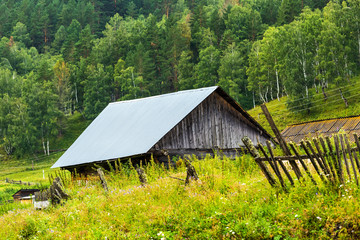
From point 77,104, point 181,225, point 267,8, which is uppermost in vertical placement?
point 267,8

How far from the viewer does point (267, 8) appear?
102 metres

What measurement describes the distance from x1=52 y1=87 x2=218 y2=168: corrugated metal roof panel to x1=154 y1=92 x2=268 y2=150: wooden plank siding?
0.49 m

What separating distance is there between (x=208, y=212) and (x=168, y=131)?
10.0m

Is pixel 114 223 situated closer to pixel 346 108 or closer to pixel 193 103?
pixel 193 103

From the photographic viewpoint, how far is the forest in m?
61.5

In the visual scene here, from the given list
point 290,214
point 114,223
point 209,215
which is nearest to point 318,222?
point 290,214

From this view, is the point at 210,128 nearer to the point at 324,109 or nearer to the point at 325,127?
the point at 325,127

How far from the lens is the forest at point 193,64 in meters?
61.5

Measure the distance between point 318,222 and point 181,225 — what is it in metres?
2.91

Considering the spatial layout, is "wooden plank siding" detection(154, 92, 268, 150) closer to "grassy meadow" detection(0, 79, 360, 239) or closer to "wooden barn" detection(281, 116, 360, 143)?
"grassy meadow" detection(0, 79, 360, 239)

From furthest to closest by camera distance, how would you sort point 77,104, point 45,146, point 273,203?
point 77,104 → point 45,146 → point 273,203

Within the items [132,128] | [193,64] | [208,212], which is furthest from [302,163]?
[193,64]

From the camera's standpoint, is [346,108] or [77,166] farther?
[346,108]

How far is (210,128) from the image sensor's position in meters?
21.5
